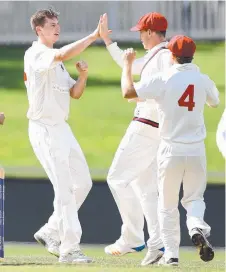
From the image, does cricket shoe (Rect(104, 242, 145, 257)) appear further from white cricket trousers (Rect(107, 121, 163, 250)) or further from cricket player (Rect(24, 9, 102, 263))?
cricket player (Rect(24, 9, 102, 263))

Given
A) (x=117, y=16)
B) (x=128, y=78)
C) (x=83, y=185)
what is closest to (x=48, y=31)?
(x=128, y=78)

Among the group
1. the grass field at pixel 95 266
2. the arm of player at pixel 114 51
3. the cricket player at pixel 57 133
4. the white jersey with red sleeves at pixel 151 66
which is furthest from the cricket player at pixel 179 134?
the cricket player at pixel 57 133

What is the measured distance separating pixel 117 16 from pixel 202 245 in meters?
25.6

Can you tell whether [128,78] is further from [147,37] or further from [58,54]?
[147,37]

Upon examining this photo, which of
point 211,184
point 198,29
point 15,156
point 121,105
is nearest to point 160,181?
point 211,184

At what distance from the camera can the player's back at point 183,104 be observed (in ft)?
28.7

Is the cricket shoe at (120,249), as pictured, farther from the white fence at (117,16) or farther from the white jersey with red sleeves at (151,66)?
the white fence at (117,16)

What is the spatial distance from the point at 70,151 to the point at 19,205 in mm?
5055

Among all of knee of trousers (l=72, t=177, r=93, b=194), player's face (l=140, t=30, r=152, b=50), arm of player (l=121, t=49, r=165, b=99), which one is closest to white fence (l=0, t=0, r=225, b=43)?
player's face (l=140, t=30, r=152, b=50)

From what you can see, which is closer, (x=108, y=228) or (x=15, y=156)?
(x=108, y=228)

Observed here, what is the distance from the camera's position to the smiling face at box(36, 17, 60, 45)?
949cm

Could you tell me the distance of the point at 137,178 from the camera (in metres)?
9.66

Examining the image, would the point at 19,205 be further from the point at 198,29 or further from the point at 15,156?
the point at 198,29

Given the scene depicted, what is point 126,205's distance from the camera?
385 inches
